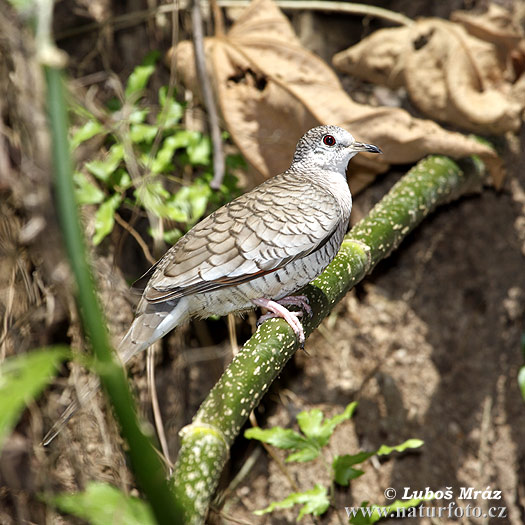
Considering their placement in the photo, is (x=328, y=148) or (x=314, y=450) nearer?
(x=314, y=450)

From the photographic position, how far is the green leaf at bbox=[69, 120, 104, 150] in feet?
12.3

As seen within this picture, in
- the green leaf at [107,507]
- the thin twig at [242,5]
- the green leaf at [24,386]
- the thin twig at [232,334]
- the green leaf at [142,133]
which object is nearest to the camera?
the green leaf at [24,386]

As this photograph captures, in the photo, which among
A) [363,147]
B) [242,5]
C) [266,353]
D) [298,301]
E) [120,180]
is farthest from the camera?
[242,5]

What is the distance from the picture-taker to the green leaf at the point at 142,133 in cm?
397

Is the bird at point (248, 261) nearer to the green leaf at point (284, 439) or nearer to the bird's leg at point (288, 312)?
the bird's leg at point (288, 312)

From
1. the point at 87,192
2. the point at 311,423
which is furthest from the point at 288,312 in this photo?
the point at 87,192

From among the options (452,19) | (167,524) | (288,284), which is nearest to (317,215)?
(288,284)

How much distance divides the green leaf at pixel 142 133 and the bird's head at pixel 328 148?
1150 millimetres

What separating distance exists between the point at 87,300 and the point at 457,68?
362cm

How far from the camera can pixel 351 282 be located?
277 cm

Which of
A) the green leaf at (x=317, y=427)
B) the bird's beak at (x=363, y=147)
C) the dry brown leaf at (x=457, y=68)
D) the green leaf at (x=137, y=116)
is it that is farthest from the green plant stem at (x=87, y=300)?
the dry brown leaf at (x=457, y=68)

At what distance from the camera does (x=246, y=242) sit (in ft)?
8.59

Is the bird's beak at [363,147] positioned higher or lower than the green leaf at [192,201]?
higher

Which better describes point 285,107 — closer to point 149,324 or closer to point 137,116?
point 137,116
